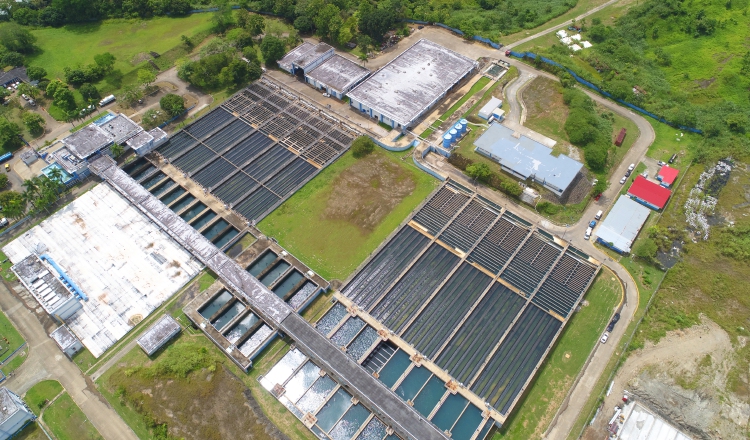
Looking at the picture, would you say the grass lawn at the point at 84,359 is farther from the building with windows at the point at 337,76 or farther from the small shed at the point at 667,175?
the small shed at the point at 667,175

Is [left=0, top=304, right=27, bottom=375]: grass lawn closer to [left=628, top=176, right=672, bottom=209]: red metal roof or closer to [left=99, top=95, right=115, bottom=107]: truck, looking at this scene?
[left=99, top=95, right=115, bottom=107]: truck

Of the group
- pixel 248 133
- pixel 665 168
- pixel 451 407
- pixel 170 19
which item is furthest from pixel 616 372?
pixel 170 19

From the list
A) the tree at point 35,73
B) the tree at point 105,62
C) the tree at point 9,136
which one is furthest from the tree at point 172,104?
the tree at point 35,73

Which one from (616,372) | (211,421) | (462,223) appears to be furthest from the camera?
(462,223)

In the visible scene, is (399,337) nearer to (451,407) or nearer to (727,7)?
(451,407)

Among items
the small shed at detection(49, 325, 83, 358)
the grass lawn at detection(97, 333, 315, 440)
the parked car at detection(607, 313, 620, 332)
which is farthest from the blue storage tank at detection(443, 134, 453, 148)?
the small shed at detection(49, 325, 83, 358)

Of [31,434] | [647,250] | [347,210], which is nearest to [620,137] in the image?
[647,250]

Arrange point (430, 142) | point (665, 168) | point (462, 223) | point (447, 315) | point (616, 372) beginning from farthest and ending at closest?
point (430, 142)
point (665, 168)
point (462, 223)
point (447, 315)
point (616, 372)
